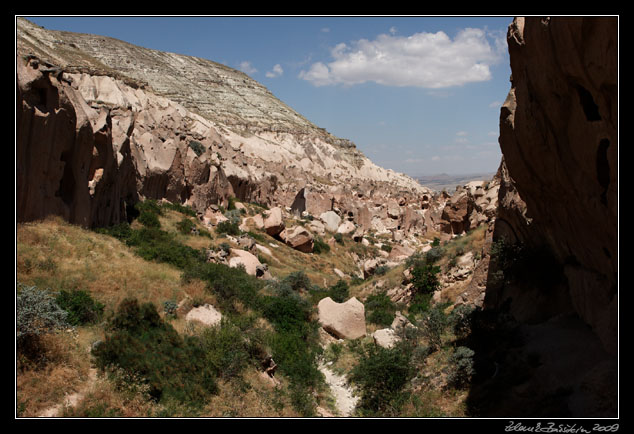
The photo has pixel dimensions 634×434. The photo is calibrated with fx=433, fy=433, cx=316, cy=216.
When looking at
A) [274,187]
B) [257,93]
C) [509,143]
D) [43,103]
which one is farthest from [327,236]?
[257,93]

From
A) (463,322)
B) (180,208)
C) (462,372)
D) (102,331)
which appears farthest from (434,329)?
(180,208)

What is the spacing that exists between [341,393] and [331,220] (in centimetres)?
3180

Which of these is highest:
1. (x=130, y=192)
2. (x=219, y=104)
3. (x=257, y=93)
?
(x=257, y=93)

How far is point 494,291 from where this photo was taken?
11.4 m

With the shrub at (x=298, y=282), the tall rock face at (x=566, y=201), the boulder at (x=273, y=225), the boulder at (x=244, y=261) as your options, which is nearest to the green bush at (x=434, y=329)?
the tall rock face at (x=566, y=201)

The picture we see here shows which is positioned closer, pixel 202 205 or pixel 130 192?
pixel 130 192

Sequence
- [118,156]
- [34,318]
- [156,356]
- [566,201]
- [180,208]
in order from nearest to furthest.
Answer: [566,201], [34,318], [156,356], [118,156], [180,208]

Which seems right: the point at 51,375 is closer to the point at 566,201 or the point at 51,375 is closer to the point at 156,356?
the point at 156,356

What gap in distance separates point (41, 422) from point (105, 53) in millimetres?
126420

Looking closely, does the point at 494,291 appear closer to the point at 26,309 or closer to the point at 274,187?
the point at 26,309

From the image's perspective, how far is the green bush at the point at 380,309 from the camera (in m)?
15.7

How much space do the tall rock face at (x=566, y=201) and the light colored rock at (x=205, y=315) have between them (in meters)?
7.47
